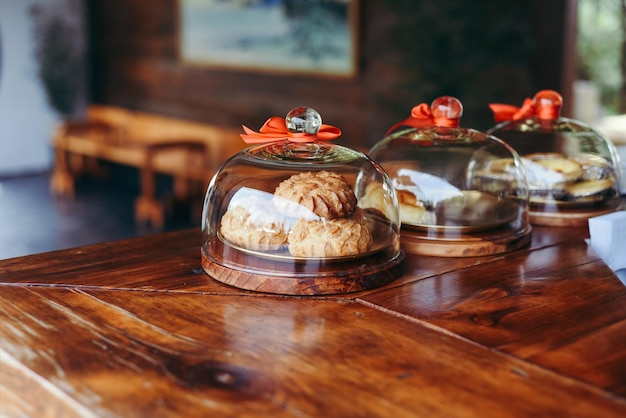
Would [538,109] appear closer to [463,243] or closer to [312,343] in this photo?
[463,243]

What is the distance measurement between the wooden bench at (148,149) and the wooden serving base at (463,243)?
371 centimetres

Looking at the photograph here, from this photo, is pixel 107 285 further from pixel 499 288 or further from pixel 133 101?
pixel 133 101

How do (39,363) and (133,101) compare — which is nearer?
(39,363)

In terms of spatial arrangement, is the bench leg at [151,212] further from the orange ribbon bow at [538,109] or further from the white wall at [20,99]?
the orange ribbon bow at [538,109]

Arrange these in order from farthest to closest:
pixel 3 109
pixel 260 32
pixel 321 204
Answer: pixel 3 109 < pixel 260 32 < pixel 321 204

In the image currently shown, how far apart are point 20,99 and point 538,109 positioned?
22.1 feet

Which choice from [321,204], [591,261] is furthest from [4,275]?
[591,261]

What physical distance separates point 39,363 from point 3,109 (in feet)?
23.2

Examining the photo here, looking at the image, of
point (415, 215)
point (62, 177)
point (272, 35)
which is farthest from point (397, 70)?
point (415, 215)

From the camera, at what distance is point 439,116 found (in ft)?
4.66

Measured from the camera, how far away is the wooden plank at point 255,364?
789mm

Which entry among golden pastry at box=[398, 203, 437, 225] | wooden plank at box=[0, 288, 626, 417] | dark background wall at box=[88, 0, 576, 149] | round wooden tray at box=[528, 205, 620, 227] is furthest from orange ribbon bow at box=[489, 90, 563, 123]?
dark background wall at box=[88, 0, 576, 149]

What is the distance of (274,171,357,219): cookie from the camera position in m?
1.14

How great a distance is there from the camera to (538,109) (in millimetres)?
1658
